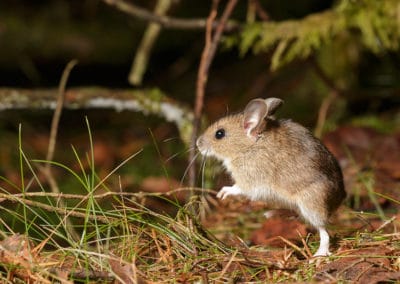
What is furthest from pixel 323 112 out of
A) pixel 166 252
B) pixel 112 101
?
pixel 166 252

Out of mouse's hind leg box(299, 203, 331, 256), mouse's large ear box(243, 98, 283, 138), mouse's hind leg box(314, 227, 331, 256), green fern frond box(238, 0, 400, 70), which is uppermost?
green fern frond box(238, 0, 400, 70)

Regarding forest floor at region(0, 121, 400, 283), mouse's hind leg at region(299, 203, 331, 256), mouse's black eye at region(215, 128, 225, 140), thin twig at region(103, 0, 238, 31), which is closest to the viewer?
forest floor at region(0, 121, 400, 283)

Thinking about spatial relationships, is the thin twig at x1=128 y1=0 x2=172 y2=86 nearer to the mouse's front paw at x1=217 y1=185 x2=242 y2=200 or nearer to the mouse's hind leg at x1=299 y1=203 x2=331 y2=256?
the mouse's front paw at x1=217 y1=185 x2=242 y2=200

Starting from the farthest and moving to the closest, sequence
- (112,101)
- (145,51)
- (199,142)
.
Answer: (145,51)
(112,101)
(199,142)

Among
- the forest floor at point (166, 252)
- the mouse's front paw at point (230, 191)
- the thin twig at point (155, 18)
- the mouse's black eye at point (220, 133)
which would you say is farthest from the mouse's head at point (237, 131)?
the thin twig at point (155, 18)

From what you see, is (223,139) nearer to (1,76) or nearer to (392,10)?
(392,10)

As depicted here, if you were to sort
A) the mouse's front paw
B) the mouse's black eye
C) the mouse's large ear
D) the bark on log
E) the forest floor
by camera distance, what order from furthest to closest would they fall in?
the bark on log < the mouse's black eye < the mouse's front paw < the mouse's large ear < the forest floor

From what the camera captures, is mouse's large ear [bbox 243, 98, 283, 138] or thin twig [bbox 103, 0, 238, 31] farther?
thin twig [bbox 103, 0, 238, 31]

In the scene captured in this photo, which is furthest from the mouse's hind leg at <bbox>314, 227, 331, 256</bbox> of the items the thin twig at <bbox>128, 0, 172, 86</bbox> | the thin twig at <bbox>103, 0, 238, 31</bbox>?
the thin twig at <bbox>128, 0, 172, 86</bbox>

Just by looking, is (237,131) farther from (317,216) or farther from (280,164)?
(317,216)
